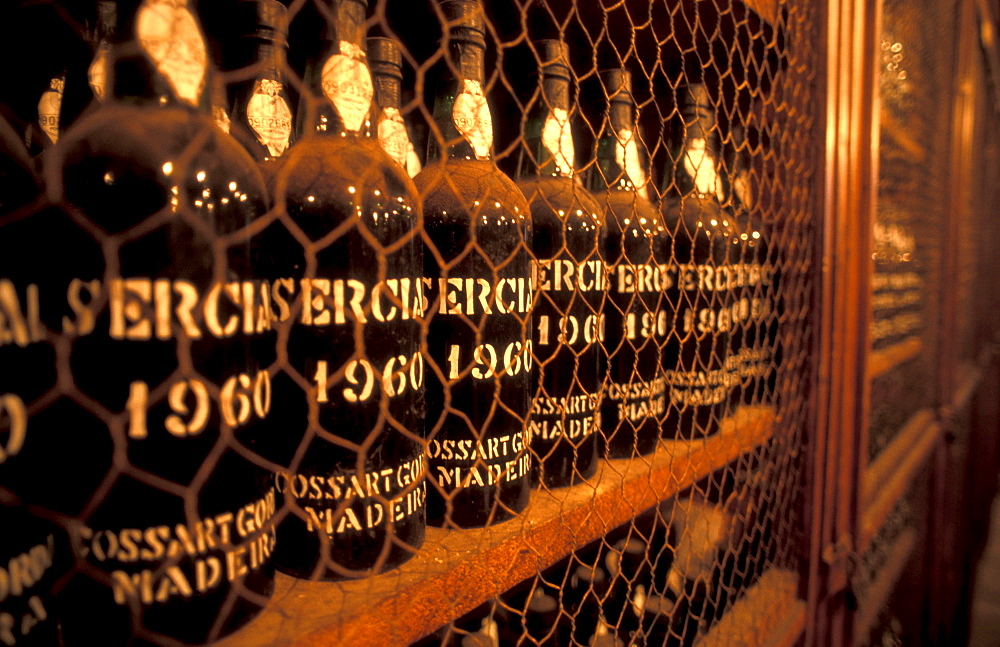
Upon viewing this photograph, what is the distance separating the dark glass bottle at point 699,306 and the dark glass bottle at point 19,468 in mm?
525

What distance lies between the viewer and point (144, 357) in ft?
0.92

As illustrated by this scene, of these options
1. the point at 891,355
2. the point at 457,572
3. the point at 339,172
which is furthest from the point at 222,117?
the point at 891,355

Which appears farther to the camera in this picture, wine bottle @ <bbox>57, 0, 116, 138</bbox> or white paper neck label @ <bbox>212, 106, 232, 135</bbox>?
white paper neck label @ <bbox>212, 106, 232, 135</bbox>

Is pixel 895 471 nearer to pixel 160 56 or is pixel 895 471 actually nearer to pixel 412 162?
pixel 412 162

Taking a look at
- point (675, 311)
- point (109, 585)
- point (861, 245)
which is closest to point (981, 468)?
point (861, 245)

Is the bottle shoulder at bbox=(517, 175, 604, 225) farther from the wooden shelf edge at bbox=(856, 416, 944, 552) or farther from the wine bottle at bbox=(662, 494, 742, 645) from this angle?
the wooden shelf edge at bbox=(856, 416, 944, 552)

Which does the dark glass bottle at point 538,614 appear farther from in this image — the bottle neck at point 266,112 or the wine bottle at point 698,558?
the bottle neck at point 266,112

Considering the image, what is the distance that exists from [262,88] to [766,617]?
0.78 meters

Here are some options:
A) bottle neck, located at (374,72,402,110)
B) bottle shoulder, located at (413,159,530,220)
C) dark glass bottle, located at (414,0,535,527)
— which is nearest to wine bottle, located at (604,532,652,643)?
dark glass bottle, located at (414,0,535,527)

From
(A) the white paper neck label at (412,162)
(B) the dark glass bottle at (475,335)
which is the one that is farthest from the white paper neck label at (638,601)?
(A) the white paper neck label at (412,162)

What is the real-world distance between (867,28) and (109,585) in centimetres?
105

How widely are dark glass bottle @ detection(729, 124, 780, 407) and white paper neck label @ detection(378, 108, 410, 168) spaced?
423mm

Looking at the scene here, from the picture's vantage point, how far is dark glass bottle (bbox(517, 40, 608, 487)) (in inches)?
19.9

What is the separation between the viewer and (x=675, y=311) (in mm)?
622
